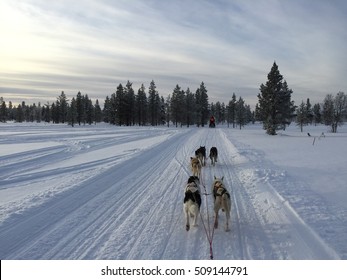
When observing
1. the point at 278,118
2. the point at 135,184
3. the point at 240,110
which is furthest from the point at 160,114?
the point at 135,184

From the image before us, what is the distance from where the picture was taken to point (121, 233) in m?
6.54

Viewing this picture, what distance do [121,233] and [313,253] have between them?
372cm

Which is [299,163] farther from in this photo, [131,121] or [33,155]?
[131,121]

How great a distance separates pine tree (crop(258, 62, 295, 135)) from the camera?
4816cm

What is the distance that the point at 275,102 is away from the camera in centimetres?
4791

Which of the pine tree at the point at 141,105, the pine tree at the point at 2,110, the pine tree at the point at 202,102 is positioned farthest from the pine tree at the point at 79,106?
the pine tree at the point at 202,102

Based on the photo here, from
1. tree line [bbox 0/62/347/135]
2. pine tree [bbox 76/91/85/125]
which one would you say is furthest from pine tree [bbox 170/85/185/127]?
pine tree [bbox 76/91/85/125]

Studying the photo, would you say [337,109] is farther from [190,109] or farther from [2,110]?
[2,110]

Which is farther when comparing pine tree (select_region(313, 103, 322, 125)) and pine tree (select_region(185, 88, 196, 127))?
pine tree (select_region(313, 103, 322, 125))

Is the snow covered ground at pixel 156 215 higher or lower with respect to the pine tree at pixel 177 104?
lower

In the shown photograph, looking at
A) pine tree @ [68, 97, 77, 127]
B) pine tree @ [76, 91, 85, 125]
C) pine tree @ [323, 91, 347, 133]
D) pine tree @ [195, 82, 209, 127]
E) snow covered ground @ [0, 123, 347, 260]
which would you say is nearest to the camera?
snow covered ground @ [0, 123, 347, 260]

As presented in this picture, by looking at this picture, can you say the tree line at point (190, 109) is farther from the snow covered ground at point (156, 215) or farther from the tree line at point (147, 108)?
the snow covered ground at point (156, 215)

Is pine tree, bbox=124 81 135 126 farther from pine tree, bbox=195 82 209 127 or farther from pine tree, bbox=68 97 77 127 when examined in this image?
pine tree, bbox=195 82 209 127

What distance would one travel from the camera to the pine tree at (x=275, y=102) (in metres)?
48.2
